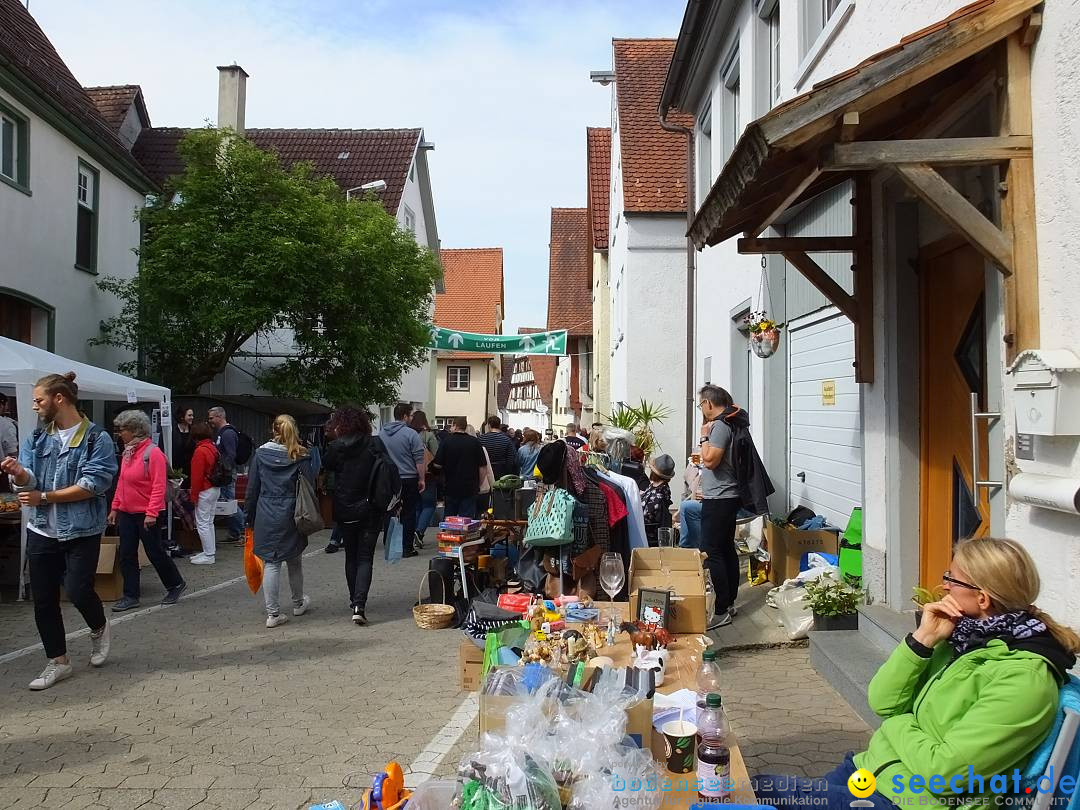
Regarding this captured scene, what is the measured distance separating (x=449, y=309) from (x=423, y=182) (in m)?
15.0

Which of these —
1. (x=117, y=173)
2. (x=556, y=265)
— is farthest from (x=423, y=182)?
(x=117, y=173)

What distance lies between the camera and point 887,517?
5.76m

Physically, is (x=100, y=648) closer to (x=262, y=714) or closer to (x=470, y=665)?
(x=262, y=714)

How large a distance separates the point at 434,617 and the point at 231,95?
19531mm

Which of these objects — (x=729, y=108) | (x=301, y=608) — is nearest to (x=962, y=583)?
(x=301, y=608)

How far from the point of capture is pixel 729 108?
11.5m

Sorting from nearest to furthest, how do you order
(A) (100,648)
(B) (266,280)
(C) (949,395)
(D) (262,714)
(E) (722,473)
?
(D) (262,714), (C) (949,395), (A) (100,648), (E) (722,473), (B) (266,280)

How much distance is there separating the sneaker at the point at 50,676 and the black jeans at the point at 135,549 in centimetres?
226


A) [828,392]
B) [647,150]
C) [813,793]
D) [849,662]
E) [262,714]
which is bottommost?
[262,714]

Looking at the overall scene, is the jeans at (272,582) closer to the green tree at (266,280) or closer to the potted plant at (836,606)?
the potted plant at (836,606)

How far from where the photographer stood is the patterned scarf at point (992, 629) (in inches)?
94.0

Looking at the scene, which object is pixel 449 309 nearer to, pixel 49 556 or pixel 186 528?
pixel 186 528

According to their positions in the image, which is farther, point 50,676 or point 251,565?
point 251,565

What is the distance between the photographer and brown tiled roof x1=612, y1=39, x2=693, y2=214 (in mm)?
16484
